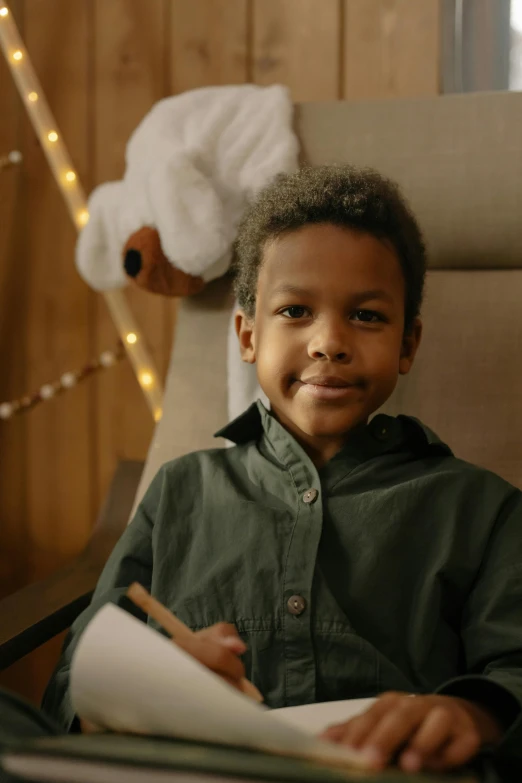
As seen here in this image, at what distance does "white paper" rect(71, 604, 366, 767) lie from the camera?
0.47 meters

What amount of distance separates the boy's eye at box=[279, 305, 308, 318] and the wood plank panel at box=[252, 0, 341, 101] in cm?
73

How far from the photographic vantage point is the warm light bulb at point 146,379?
4.41 feet

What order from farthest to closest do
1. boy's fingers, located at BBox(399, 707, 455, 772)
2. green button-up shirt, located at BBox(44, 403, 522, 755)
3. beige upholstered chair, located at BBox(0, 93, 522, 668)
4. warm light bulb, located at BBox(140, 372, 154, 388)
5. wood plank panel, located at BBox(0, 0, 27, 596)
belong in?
wood plank panel, located at BBox(0, 0, 27, 596)
warm light bulb, located at BBox(140, 372, 154, 388)
beige upholstered chair, located at BBox(0, 93, 522, 668)
green button-up shirt, located at BBox(44, 403, 522, 755)
boy's fingers, located at BBox(399, 707, 455, 772)

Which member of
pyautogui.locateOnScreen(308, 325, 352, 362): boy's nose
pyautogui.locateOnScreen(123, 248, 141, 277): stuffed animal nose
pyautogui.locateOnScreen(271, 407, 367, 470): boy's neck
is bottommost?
pyautogui.locateOnScreen(271, 407, 367, 470): boy's neck

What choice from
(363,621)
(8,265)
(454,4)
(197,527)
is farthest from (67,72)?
(363,621)

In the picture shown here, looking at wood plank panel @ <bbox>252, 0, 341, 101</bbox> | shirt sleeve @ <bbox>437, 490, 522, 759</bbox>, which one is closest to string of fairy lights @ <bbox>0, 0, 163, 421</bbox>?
wood plank panel @ <bbox>252, 0, 341, 101</bbox>

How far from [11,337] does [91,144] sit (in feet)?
1.28

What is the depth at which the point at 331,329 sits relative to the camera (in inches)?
31.9

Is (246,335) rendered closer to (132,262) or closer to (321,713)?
A: (132,262)

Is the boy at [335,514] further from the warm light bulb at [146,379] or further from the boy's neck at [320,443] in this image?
the warm light bulb at [146,379]

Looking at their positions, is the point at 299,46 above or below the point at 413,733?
above

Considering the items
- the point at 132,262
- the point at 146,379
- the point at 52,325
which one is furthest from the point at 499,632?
the point at 52,325

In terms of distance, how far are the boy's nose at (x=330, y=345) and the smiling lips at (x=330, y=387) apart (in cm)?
2

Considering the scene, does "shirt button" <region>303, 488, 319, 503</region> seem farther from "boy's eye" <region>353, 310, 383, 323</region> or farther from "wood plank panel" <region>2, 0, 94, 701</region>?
"wood plank panel" <region>2, 0, 94, 701</region>
